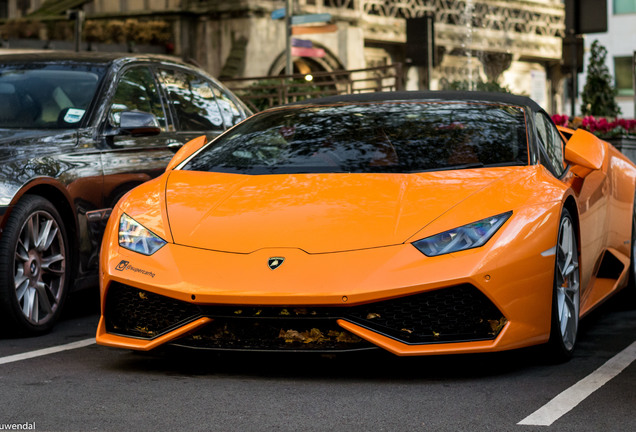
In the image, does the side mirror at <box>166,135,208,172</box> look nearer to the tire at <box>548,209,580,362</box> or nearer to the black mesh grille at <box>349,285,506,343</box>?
the black mesh grille at <box>349,285,506,343</box>

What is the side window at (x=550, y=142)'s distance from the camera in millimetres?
6336

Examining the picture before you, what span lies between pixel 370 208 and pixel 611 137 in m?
8.10

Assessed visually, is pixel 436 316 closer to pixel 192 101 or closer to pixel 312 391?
pixel 312 391

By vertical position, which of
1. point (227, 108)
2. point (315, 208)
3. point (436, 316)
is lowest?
point (436, 316)

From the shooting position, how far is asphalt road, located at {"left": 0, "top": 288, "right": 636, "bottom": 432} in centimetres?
444

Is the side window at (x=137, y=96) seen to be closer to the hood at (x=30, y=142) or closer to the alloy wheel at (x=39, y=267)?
the hood at (x=30, y=142)

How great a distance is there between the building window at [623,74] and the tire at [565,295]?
52.5 meters

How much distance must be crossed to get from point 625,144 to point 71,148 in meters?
7.43

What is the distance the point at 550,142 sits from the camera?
666 centimetres

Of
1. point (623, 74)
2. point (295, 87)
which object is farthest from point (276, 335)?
point (623, 74)

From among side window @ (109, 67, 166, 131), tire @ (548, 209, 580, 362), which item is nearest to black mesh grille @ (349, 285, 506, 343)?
tire @ (548, 209, 580, 362)

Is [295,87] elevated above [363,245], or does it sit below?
below

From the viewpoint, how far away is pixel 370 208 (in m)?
5.52

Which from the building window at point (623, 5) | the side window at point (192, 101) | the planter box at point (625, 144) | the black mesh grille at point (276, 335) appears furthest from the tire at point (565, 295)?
the building window at point (623, 5)
